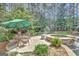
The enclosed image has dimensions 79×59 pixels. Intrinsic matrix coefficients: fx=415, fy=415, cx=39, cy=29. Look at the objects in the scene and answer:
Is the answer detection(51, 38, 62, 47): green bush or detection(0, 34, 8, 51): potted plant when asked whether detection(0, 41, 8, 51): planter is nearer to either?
detection(0, 34, 8, 51): potted plant

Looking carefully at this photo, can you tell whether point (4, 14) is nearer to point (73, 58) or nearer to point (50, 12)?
point (50, 12)

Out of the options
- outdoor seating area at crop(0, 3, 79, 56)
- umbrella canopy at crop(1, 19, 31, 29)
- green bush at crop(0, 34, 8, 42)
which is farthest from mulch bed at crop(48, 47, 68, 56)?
green bush at crop(0, 34, 8, 42)

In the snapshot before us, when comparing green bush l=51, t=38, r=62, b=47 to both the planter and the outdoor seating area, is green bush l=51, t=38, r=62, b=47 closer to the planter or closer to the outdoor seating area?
the outdoor seating area

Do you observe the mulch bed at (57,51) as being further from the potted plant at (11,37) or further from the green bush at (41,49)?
the potted plant at (11,37)

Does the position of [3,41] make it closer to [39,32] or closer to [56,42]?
[39,32]

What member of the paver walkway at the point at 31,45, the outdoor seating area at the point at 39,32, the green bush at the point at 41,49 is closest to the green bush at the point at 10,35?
the outdoor seating area at the point at 39,32

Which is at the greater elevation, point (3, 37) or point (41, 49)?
point (3, 37)

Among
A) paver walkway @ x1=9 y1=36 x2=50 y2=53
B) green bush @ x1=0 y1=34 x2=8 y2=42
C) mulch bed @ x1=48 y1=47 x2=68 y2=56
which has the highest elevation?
green bush @ x1=0 y1=34 x2=8 y2=42

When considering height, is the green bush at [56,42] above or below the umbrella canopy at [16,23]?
below

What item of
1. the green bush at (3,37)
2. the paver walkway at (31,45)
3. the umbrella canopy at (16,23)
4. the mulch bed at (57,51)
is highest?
the umbrella canopy at (16,23)

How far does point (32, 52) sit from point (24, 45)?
0.32ft

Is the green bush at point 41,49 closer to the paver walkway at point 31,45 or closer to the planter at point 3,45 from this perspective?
the paver walkway at point 31,45

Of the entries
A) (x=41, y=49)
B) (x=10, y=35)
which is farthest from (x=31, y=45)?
(x=10, y=35)

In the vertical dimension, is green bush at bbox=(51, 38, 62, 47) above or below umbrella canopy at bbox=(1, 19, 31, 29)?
below
